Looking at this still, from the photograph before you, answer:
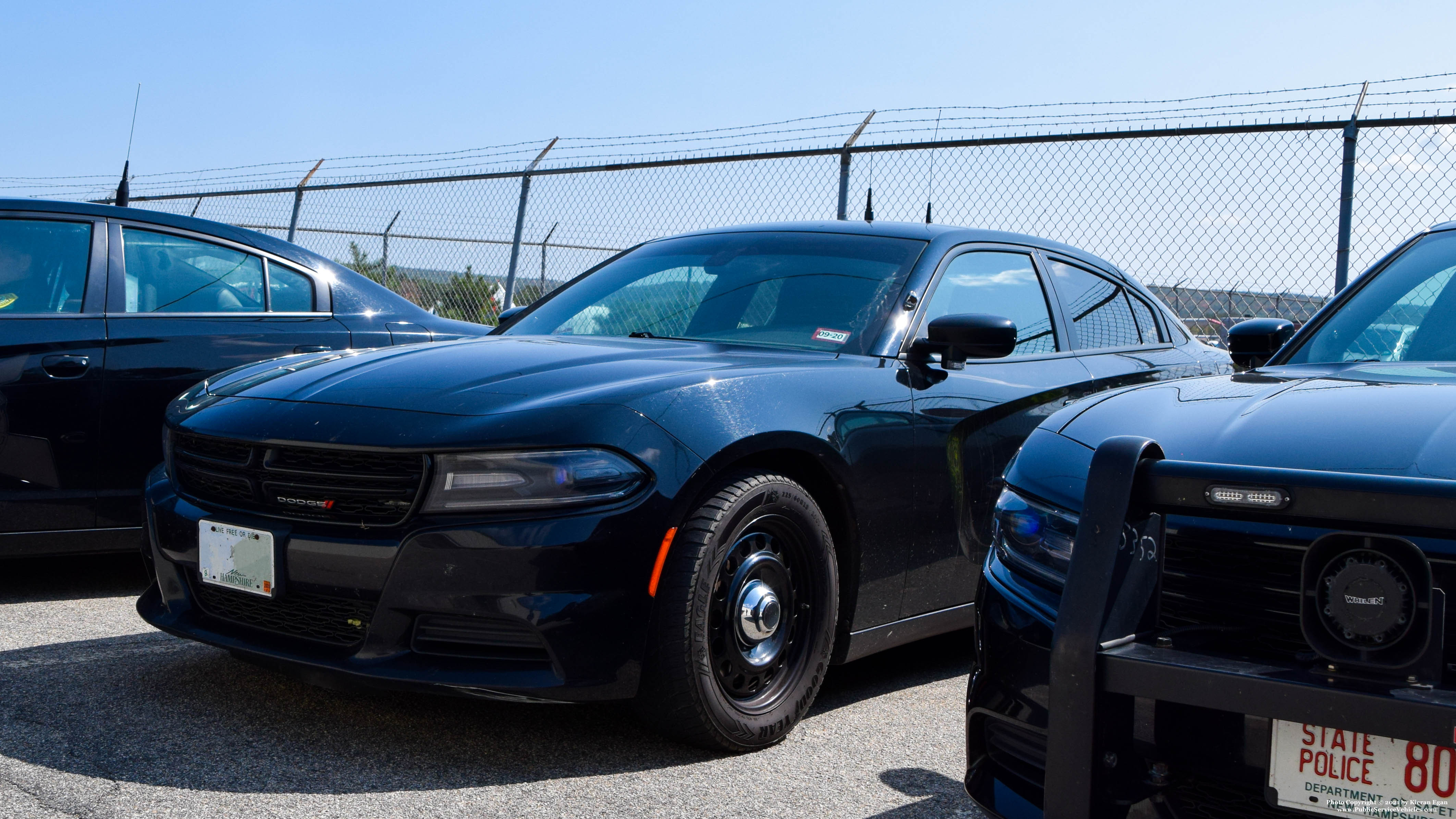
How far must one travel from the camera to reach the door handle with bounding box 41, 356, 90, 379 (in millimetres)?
4414

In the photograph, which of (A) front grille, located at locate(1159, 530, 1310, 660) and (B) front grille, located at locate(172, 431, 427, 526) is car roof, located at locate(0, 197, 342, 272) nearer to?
(B) front grille, located at locate(172, 431, 427, 526)

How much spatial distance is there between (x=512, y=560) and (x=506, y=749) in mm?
606

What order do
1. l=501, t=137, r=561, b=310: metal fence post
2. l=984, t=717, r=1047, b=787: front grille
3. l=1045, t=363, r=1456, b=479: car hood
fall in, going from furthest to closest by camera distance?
l=501, t=137, r=561, b=310: metal fence post
l=984, t=717, r=1047, b=787: front grille
l=1045, t=363, r=1456, b=479: car hood

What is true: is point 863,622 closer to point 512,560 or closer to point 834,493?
point 834,493

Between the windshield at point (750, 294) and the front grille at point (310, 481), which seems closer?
the front grille at point (310, 481)

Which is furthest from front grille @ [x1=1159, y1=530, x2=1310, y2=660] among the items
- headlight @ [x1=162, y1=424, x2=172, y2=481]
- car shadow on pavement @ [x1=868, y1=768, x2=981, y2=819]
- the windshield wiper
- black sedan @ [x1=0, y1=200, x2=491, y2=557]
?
black sedan @ [x1=0, y1=200, x2=491, y2=557]

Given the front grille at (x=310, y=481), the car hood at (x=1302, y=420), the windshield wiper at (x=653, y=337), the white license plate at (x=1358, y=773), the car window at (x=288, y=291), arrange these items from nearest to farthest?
the white license plate at (x=1358, y=773) → the car hood at (x=1302, y=420) → the front grille at (x=310, y=481) → the windshield wiper at (x=653, y=337) → the car window at (x=288, y=291)

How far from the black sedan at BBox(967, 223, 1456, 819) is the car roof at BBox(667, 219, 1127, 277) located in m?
1.96

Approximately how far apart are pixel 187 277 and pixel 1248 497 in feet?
14.0

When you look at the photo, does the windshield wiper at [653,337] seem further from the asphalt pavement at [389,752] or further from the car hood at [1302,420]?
the car hood at [1302,420]

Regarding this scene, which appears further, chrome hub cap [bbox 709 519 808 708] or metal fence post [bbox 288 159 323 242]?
metal fence post [bbox 288 159 323 242]

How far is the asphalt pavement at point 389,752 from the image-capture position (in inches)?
107

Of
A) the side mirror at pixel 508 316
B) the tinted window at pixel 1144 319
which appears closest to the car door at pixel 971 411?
the tinted window at pixel 1144 319

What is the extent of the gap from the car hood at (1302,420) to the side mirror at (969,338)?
35.2 inches
